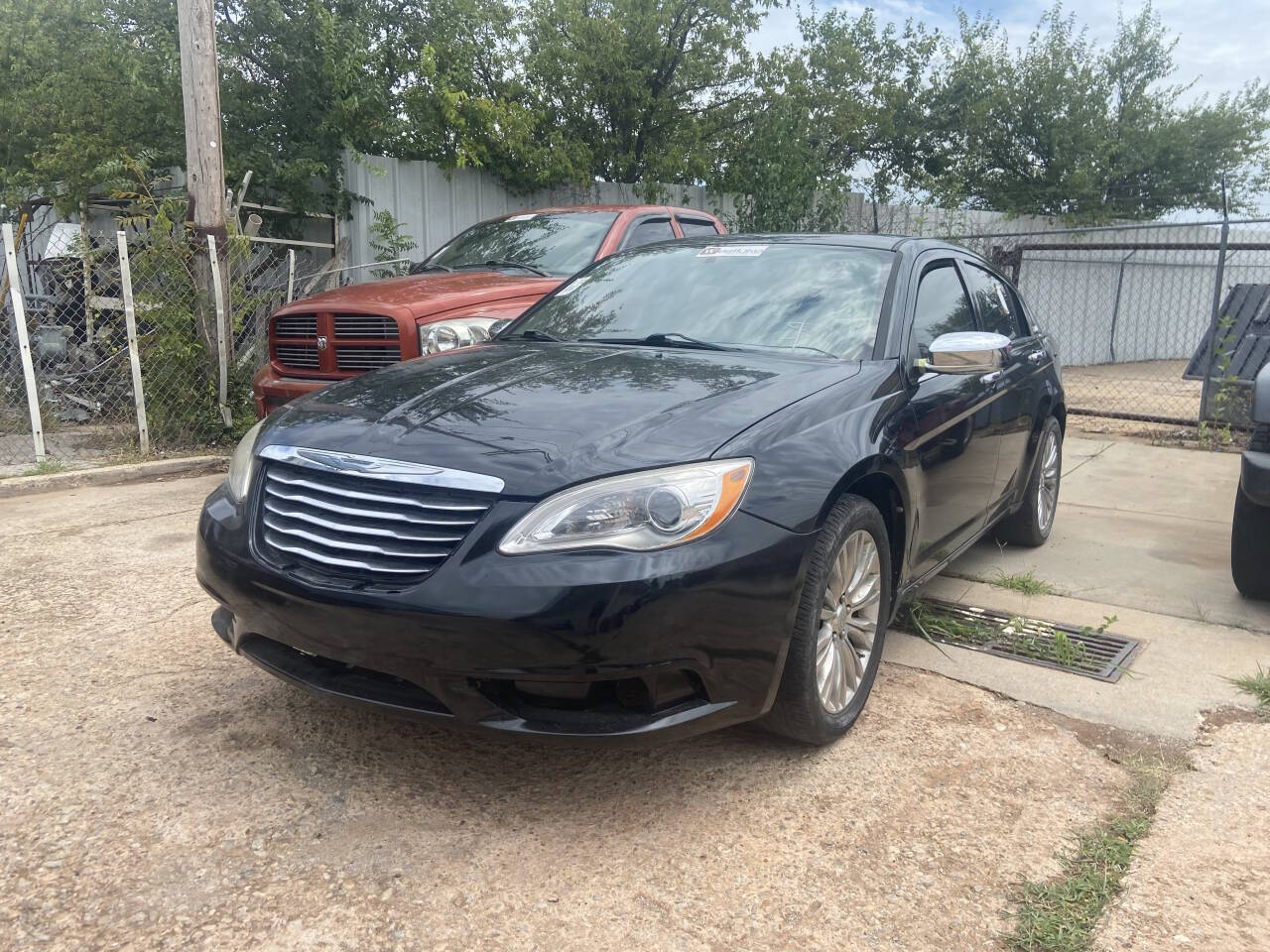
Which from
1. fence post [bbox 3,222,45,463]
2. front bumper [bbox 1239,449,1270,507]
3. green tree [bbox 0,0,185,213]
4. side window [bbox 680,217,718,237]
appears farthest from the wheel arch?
green tree [bbox 0,0,185,213]

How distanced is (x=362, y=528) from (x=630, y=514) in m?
0.68

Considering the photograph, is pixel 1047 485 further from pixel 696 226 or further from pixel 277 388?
pixel 277 388

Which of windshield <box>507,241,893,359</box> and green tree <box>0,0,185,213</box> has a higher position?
green tree <box>0,0,185,213</box>

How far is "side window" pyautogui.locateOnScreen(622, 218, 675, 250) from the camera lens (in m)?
7.04

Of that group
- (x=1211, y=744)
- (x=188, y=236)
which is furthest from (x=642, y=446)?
(x=188, y=236)

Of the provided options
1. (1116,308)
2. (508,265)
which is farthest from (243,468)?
(1116,308)

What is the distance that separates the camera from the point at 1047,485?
5.48 m

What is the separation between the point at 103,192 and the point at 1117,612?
10.1m

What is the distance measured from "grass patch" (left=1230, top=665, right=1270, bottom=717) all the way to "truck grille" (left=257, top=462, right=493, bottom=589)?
2.72 metres

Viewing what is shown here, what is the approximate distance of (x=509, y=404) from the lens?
9.43ft

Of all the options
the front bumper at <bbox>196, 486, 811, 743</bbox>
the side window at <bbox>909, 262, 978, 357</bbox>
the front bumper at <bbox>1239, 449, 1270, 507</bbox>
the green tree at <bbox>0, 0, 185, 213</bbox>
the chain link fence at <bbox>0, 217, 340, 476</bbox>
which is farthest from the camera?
the green tree at <bbox>0, 0, 185, 213</bbox>

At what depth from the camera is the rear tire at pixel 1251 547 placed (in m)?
4.23

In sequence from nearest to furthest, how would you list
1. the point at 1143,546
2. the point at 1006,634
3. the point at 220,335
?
the point at 1006,634, the point at 1143,546, the point at 220,335

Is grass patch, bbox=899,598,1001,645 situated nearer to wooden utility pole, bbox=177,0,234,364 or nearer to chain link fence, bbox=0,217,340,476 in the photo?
chain link fence, bbox=0,217,340,476
